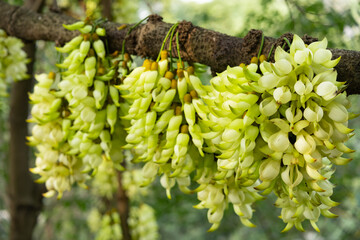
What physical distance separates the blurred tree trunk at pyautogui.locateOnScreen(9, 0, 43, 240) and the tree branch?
1066 millimetres

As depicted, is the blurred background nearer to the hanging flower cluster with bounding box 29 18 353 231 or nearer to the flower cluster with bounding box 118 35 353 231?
the hanging flower cluster with bounding box 29 18 353 231

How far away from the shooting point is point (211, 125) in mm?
1031

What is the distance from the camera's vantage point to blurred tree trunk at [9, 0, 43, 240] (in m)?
2.71

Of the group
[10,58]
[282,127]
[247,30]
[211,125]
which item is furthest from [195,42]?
[10,58]

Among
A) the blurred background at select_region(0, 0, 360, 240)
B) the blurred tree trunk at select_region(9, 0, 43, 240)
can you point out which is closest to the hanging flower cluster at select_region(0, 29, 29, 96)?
the blurred background at select_region(0, 0, 360, 240)

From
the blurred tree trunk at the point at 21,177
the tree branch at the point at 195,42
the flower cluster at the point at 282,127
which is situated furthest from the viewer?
the blurred tree trunk at the point at 21,177

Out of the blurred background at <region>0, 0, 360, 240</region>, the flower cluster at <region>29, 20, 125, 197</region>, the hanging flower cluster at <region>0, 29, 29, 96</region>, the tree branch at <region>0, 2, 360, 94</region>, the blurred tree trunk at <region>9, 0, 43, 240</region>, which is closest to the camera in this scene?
the tree branch at <region>0, 2, 360, 94</region>

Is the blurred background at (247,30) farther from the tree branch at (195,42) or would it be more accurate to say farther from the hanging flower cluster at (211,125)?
the hanging flower cluster at (211,125)

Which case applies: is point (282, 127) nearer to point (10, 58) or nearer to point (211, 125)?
point (211, 125)

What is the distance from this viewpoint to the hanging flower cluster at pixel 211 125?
0.93 m

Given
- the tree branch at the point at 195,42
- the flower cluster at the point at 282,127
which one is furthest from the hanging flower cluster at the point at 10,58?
the flower cluster at the point at 282,127

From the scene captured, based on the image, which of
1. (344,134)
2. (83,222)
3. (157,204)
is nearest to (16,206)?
(157,204)

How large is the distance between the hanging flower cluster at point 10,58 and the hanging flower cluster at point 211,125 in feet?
1.46

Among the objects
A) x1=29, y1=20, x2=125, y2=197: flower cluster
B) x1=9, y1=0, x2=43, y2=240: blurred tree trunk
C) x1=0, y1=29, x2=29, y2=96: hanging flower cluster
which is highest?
x1=0, y1=29, x2=29, y2=96: hanging flower cluster
